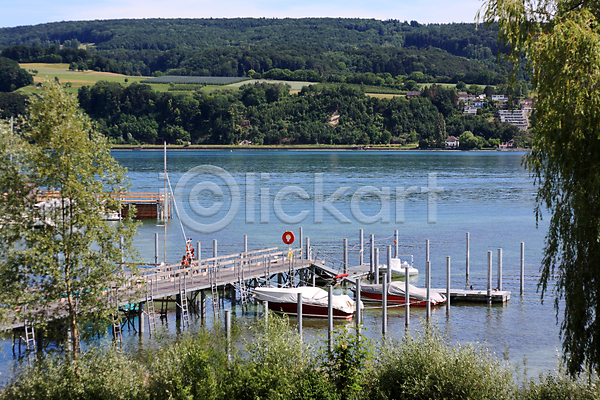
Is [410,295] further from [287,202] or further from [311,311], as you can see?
[287,202]

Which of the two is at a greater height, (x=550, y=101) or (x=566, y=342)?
(x=550, y=101)

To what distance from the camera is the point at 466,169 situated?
138 meters

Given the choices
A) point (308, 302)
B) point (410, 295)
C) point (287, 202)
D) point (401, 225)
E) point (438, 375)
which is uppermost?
point (438, 375)

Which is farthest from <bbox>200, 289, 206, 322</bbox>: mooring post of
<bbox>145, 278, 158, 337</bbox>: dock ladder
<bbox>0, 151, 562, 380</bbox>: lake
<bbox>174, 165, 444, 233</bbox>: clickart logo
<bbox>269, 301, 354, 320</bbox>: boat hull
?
<bbox>174, 165, 444, 233</bbox>: clickart logo

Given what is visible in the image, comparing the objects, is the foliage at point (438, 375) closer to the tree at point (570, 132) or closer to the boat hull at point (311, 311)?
the tree at point (570, 132)

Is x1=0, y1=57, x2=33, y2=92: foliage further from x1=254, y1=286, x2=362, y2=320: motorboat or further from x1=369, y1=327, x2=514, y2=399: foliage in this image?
x1=369, y1=327, x2=514, y2=399: foliage

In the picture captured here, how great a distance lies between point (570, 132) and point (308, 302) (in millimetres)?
17541

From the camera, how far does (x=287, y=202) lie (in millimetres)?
77062

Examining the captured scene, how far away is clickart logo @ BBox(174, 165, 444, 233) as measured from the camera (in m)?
63.4

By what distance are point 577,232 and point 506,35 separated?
15.6 ft

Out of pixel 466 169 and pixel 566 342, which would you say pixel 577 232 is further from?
pixel 466 169

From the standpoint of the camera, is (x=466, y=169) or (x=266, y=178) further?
(x=466, y=169)

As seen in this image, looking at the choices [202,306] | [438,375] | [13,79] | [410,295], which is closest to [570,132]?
[438,375]

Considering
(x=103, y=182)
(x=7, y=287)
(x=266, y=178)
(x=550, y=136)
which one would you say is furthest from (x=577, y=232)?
(x=266, y=178)
